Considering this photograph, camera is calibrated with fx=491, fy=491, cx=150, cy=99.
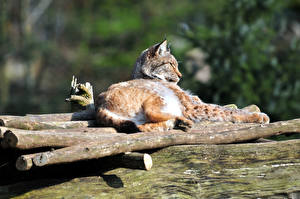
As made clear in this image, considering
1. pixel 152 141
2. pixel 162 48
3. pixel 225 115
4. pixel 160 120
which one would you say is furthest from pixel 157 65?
pixel 152 141

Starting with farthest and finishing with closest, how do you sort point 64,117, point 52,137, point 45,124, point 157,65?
point 157,65 → point 64,117 → point 45,124 → point 52,137

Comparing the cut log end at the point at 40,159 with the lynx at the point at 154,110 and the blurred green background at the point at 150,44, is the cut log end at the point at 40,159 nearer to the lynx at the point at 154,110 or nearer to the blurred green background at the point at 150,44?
the lynx at the point at 154,110

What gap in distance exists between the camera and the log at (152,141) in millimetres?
3523

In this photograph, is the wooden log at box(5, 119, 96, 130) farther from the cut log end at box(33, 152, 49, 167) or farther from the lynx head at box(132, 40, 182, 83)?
A: the lynx head at box(132, 40, 182, 83)

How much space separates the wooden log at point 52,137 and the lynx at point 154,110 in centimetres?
25

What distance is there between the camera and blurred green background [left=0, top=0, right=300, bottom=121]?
11.1m

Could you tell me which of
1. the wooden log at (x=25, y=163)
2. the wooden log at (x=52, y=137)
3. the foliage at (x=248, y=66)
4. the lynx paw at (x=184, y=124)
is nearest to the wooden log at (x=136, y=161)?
the wooden log at (x=52, y=137)

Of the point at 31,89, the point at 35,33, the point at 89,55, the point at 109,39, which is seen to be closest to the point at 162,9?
the point at 109,39

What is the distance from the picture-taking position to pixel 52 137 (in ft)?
12.2

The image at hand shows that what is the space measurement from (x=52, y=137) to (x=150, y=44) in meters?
17.6

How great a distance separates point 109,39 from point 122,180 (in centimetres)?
1855

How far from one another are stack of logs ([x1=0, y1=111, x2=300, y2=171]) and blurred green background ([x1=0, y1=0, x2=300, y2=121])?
2.15 metres

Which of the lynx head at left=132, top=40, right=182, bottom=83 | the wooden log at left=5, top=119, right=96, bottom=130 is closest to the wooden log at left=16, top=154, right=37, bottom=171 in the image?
the wooden log at left=5, top=119, right=96, bottom=130

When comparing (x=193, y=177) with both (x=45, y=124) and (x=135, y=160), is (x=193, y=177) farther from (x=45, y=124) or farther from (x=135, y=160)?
(x=45, y=124)
